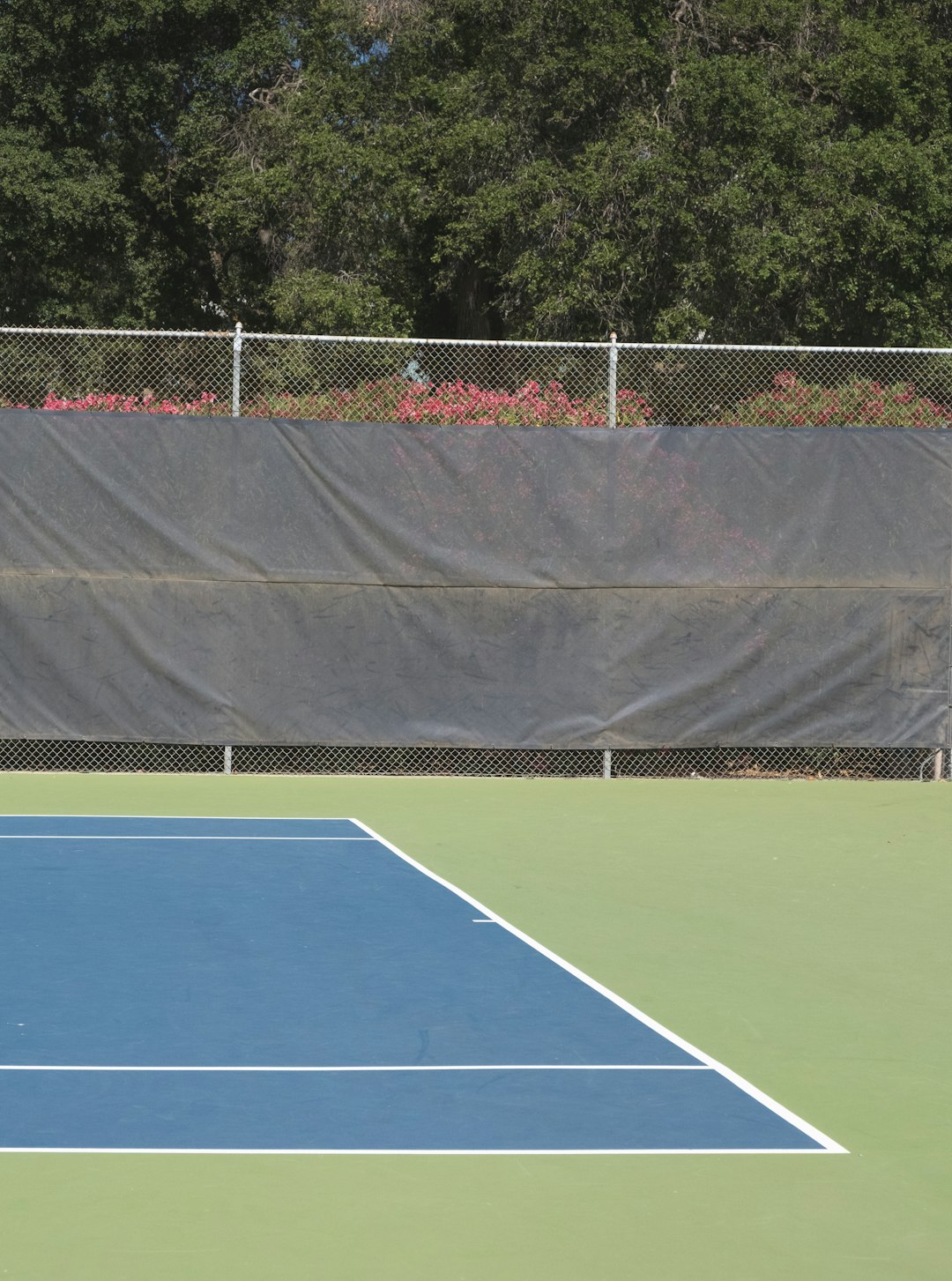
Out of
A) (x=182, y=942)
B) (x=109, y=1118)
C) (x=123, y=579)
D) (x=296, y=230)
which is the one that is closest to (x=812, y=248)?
(x=296, y=230)

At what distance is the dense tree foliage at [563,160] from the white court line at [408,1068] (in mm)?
13269

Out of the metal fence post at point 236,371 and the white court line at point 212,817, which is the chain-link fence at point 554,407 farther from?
the white court line at point 212,817

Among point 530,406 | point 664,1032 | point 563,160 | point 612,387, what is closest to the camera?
point 664,1032

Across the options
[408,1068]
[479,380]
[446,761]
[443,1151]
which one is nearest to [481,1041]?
[408,1068]

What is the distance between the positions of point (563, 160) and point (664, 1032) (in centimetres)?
1491

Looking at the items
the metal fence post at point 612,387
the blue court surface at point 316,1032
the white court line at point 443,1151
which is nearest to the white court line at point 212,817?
the blue court surface at point 316,1032

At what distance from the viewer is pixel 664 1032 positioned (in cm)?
564

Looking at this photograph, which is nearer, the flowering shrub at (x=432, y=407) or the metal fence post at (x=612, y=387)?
the metal fence post at (x=612, y=387)

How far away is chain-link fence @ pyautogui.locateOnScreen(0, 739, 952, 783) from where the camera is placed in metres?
12.1

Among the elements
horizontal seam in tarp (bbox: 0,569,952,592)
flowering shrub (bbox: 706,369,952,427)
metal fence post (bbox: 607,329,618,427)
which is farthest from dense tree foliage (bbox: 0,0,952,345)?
horizontal seam in tarp (bbox: 0,569,952,592)

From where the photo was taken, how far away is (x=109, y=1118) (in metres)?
4.61

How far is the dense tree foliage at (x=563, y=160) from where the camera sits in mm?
17844

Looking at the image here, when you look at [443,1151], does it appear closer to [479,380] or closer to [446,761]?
[446,761]

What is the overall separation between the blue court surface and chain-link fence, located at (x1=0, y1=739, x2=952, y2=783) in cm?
364
